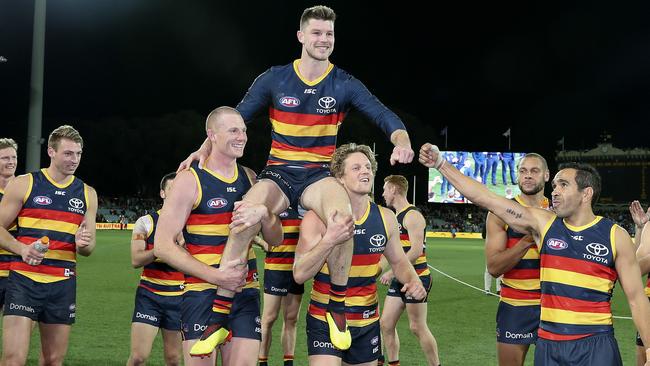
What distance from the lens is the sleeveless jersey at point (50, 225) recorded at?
295 inches

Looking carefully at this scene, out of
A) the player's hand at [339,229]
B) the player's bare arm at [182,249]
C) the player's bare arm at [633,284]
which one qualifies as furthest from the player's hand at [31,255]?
the player's bare arm at [633,284]

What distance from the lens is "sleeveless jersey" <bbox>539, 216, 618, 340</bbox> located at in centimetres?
606

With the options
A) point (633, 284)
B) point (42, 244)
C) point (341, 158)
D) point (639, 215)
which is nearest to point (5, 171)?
point (42, 244)

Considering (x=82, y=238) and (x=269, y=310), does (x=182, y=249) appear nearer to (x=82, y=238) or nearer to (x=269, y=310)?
(x=82, y=238)

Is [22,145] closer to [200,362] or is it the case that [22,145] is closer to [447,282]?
[447,282]

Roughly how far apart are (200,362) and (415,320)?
4.84m

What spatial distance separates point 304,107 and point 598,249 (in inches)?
114

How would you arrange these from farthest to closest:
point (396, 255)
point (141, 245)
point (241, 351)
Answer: point (141, 245)
point (396, 255)
point (241, 351)

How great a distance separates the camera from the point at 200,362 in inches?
226

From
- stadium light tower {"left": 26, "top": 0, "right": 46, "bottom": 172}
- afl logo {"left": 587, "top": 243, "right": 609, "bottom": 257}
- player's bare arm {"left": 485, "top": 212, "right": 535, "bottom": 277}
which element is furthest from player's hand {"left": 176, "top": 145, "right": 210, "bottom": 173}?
stadium light tower {"left": 26, "top": 0, "right": 46, "bottom": 172}

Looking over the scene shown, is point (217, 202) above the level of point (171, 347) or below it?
above

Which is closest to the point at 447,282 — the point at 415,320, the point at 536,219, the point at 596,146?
the point at 415,320

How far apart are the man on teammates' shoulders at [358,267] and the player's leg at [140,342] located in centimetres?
219

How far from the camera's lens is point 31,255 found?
695 centimetres
